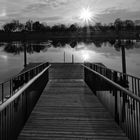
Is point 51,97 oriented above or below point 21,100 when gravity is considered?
below

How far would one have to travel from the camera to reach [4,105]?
294 cm

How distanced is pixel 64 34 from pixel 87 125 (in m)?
92.2

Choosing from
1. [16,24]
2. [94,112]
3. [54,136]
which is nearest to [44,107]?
[94,112]

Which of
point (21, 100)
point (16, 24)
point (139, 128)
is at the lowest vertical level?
point (139, 128)

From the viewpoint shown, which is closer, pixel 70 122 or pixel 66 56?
pixel 70 122

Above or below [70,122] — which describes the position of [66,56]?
above

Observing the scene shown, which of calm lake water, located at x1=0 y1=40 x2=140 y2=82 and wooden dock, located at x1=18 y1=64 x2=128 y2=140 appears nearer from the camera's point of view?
wooden dock, located at x1=18 y1=64 x2=128 y2=140

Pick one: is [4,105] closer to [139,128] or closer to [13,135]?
[13,135]

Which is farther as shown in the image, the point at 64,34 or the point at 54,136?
the point at 64,34

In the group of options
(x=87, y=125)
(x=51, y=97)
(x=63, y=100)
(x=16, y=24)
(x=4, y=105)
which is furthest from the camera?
(x=16, y=24)

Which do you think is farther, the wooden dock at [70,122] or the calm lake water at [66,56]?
the calm lake water at [66,56]

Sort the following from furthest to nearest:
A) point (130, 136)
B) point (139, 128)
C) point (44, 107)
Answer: point (44, 107)
point (130, 136)
point (139, 128)

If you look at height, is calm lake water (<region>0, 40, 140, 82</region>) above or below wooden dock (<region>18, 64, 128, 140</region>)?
above

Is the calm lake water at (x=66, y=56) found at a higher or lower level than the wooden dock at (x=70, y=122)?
higher
